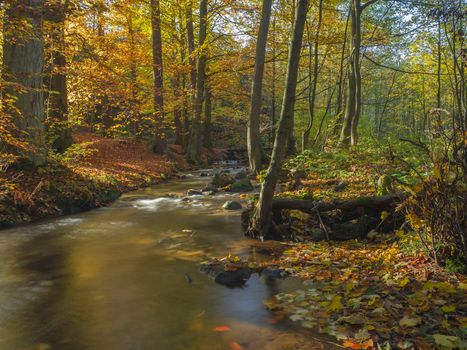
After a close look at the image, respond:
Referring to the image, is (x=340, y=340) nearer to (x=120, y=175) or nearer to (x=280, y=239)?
(x=280, y=239)

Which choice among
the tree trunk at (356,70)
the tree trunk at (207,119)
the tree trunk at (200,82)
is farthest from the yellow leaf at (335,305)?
the tree trunk at (207,119)

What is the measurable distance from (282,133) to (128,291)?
3576 millimetres

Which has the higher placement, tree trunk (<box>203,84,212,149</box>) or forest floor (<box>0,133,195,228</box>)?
tree trunk (<box>203,84,212,149</box>)

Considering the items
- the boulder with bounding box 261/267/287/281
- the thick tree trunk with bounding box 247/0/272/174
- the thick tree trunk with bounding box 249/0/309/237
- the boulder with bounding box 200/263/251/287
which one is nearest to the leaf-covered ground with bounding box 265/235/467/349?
the boulder with bounding box 261/267/287/281

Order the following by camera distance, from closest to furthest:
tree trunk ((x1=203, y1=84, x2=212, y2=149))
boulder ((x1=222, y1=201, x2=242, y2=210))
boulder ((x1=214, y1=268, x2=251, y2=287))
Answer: boulder ((x1=214, y1=268, x2=251, y2=287)), boulder ((x1=222, y1=201, x2=242, y2=210)), tree trunk ((x1=203, y1=84, x2=212, y2=149))

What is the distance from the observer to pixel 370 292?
425 cm

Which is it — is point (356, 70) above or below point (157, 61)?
below

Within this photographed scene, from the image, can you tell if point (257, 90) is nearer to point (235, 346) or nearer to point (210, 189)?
point (210, 189)

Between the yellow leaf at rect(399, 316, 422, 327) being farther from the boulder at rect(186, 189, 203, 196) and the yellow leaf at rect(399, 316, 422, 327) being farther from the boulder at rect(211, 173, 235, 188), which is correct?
the boulder at rect(211, 173, 235, 188)

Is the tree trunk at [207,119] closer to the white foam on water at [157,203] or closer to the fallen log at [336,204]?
the white foam on water at [157,203]


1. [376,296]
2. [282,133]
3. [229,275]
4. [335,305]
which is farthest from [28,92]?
[376,296]

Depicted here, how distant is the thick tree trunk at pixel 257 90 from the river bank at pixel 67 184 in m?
4.18

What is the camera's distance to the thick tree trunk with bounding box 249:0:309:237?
20.9ft

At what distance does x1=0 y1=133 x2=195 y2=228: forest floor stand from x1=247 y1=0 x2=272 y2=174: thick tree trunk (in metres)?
4.20
